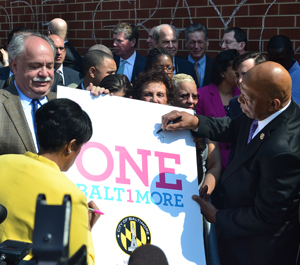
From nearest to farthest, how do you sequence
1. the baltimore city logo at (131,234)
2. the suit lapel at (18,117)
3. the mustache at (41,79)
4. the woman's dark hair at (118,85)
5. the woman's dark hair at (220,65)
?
the baltimore city logo at (131,234)
the suit lapel at (18,117)
the mustache at (41,79)
the woman's dark hair at (118,85)
the woman's dark hair at (220,65)

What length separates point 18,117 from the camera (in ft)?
8.58

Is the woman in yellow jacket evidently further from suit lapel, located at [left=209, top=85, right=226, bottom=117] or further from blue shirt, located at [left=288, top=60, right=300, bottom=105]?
blue shirt, located at [left=288, top=60, right=300, bottom=105]

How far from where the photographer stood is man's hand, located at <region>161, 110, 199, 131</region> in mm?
2752

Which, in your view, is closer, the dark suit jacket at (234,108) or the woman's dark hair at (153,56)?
the dark suit jacket at (234,108)

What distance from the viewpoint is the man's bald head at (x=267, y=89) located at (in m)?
2.19

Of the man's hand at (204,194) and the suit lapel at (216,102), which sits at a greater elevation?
the suit lapel at (216,102)

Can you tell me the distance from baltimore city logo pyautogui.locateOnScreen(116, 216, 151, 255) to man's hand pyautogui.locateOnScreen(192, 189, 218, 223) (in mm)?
388

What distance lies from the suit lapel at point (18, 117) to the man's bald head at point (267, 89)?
4.40ft

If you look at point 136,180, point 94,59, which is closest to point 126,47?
point 94,59

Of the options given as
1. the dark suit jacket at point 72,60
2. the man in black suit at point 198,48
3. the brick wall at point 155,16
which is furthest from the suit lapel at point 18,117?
the brick wall at point 155,16

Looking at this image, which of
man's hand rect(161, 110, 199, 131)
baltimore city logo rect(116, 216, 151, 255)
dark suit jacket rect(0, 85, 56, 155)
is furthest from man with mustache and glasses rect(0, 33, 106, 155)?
baltimore city logo rect(116, 216, 151, 255)

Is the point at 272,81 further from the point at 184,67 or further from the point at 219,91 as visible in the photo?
the point at 184,67

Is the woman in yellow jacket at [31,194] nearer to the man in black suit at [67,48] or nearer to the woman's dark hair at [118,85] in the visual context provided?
the woman's dark hair at [118,85]

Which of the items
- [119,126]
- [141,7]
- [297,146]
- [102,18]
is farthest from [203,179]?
[102,18]
